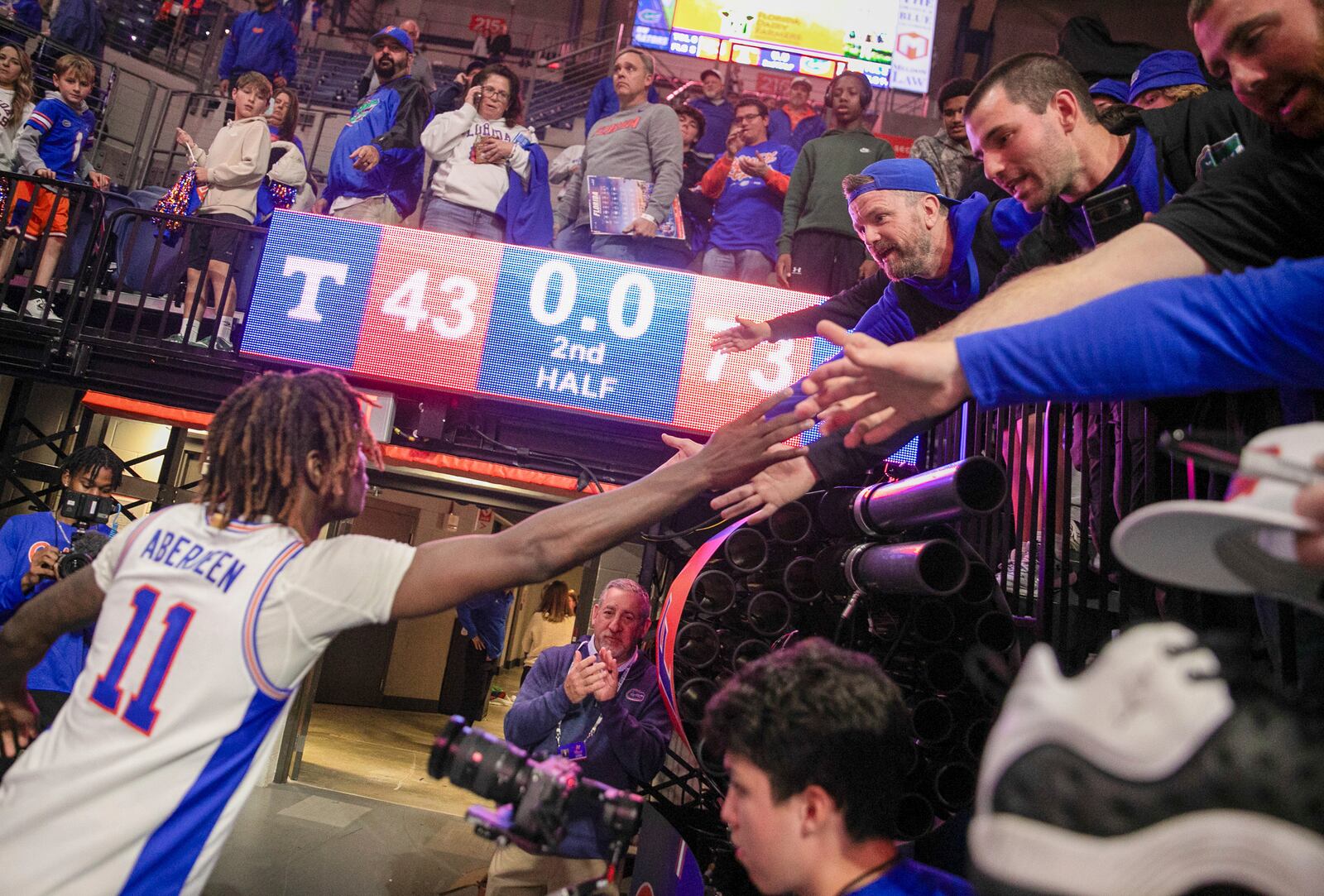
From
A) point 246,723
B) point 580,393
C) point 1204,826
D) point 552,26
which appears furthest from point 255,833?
point 552,26

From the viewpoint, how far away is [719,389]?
4.95m

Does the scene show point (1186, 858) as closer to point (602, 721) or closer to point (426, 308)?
point (602, 721)

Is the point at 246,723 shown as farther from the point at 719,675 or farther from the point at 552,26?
the point at 552,26

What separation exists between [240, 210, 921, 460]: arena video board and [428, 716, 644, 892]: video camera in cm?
349

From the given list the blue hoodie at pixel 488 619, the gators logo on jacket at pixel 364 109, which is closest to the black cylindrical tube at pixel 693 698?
the blue hoodie at pixel 488 619

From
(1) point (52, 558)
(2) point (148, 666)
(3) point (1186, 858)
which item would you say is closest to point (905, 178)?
(2) point (148, 666)

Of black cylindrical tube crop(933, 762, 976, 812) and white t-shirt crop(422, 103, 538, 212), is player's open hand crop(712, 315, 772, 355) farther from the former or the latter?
white t-shirt crop(422, 103, 538, 212)

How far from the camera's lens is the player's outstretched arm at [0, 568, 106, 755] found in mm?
2002

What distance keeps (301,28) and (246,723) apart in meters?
15.2

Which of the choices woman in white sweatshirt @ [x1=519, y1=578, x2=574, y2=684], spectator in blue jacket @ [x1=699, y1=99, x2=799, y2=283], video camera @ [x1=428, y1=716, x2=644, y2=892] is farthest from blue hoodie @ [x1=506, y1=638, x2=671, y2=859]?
woman in white sweatshirt @ [x1=519, y1=578, x2=574, y2=684]

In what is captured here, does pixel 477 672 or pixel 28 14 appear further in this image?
pixel 477 672

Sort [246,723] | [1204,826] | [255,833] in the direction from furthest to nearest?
[255,833]
[246,723]
[1204,826]

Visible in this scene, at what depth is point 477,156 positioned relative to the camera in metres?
6.15

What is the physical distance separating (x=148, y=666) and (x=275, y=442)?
0.51 metres
